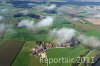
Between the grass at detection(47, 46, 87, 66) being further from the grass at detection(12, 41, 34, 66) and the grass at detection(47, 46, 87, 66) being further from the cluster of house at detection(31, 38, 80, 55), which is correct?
the grass at detection(12, 41, 34, 66)

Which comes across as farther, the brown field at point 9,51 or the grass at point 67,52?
the grass at point 67,52

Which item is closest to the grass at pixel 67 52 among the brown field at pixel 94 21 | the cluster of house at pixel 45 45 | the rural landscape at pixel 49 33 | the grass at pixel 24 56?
the rural landscape at pixel 49 33

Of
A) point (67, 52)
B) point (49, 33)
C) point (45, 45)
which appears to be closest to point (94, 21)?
point (49, 33)

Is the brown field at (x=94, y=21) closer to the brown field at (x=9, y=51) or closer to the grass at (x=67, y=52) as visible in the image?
the grass at (x=67, y=52)

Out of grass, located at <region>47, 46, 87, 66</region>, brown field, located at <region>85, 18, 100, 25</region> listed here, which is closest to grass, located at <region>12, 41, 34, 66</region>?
grass, located at <region>47, 46, 87, 66</region>

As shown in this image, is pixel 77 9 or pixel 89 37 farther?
pixel 77 9

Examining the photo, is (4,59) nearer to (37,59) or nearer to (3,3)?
(37,59)

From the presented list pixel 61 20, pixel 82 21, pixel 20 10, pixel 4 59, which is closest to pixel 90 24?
pixel 82 21

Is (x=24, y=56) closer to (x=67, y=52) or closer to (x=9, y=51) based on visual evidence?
(x=9, y=51)
